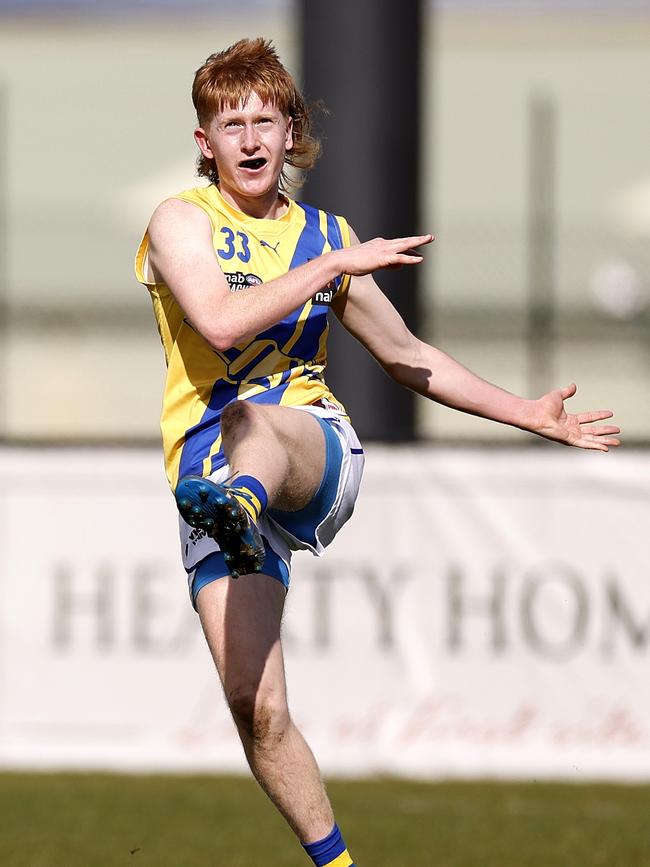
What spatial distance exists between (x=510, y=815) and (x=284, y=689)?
14.1ft

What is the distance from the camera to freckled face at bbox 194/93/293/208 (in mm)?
4805

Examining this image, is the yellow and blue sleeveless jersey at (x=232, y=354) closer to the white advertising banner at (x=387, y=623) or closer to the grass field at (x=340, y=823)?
the grass field at (x=340, y=823)

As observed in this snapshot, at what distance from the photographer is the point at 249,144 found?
479 centimetres

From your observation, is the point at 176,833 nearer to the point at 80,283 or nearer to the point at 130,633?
the point at 130,633

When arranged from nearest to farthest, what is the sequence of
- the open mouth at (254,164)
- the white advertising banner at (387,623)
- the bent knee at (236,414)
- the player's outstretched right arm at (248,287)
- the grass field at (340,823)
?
the player's outstretched right arm at (248,287), the bent knee at (236,414), the open mouth at (254,164), the grass field at (340,823), the white advertising banner at (387,623)

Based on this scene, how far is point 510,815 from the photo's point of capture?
28.8 ft

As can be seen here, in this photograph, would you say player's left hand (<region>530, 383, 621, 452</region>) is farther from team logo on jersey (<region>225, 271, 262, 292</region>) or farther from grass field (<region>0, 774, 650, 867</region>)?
→ grass field (<region>0, 774, 650, 867</region>)

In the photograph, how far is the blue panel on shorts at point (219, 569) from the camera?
483 cm

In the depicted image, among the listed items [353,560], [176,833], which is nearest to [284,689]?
[176,833]

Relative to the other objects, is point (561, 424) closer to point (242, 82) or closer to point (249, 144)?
point (249, 144)

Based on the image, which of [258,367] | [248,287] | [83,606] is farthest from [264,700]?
[83,606]

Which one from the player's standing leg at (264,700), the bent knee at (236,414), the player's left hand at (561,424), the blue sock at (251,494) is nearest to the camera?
the blue sock at (251,494)

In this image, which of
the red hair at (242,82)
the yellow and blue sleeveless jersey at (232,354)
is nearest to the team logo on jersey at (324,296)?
the yellow and blue sleeveless jersey at (232,354)

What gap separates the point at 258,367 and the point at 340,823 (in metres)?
4.15
